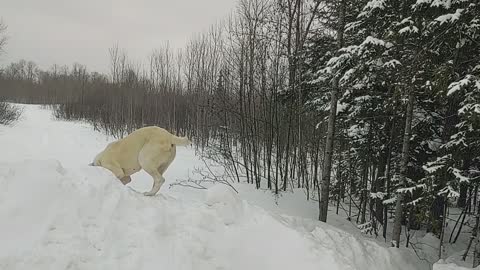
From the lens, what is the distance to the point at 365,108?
900 cm

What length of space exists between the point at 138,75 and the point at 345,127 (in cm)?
2861

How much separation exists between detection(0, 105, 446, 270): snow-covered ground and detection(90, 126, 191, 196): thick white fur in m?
0.63

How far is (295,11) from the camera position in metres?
11.5

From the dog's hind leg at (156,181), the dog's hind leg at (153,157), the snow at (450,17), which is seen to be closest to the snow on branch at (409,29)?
the snow at (450,17)

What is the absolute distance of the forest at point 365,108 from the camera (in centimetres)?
596

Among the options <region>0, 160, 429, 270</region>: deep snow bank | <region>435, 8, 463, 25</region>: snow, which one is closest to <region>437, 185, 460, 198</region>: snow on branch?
<region>0, 160, 429, 270</region>: deep snow bank

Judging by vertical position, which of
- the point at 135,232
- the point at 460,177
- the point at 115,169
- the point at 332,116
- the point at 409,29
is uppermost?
the point at 409,29

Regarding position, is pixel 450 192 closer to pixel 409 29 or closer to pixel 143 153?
pixel 409 29

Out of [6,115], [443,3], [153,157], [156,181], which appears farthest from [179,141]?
[6,115]

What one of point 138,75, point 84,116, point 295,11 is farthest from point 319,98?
point 84,116

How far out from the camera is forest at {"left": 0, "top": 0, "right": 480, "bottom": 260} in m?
5.96

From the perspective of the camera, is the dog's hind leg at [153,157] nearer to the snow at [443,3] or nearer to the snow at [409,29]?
the snow at [409,29]

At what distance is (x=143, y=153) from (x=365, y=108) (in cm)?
592

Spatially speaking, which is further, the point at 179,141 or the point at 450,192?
the point at 179,141
